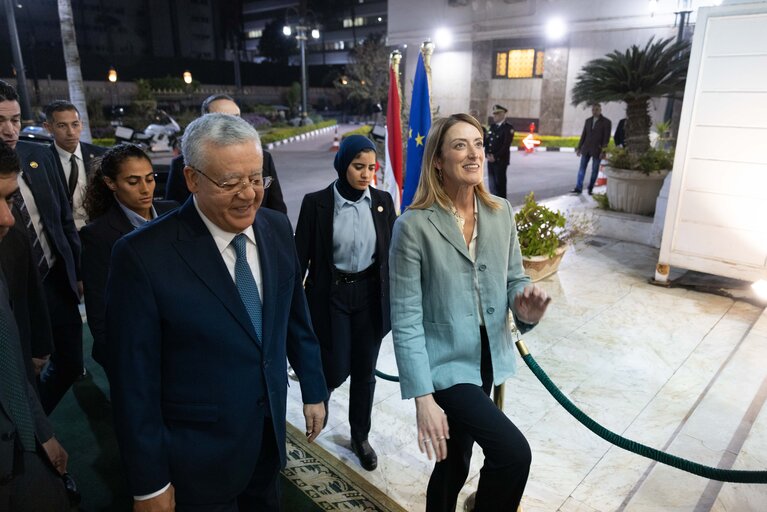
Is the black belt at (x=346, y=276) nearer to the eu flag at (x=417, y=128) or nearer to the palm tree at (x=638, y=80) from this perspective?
the eu flag at (x=417, y=128)

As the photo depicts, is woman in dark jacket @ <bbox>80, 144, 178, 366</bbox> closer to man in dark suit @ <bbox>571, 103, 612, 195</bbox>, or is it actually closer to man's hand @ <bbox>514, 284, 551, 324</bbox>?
man's hand @ <bbox>514, 284, 551, 324</bbox>

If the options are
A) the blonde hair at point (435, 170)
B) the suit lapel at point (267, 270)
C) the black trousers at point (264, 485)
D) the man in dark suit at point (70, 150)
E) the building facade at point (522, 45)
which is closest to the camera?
the suit lapel at point (267, 270)

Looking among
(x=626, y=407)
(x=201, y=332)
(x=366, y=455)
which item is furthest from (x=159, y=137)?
(x=201, y=332)

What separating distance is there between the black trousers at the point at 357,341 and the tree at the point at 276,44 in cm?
5858

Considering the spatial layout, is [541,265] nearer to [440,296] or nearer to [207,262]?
[440,296]

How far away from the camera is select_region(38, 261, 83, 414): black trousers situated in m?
3.18

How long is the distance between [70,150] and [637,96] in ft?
23.9

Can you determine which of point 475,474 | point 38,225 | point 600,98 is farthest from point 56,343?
point 600,98

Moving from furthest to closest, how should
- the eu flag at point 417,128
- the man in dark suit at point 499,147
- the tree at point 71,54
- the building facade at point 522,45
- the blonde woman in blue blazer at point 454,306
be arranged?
the building facade at point 522,45 < the tree at point 71,54 < the man in dark suit at point 499,147 < the eu flag at point 417,128 < the blonde woman in blue blazer at point 454,306

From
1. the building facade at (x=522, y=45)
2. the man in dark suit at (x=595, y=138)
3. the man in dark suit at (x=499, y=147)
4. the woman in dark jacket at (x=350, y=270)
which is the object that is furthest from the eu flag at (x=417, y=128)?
the building facade at (x=522, y=45)

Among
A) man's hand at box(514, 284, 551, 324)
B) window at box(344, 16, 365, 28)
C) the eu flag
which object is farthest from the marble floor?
window at box(344, 16, 365, 28)

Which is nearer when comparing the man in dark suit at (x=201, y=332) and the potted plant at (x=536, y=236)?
the man in dark suit at (x=201, y=332)

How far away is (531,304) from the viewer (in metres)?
2.09

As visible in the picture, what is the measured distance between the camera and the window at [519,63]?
76.2 feet
